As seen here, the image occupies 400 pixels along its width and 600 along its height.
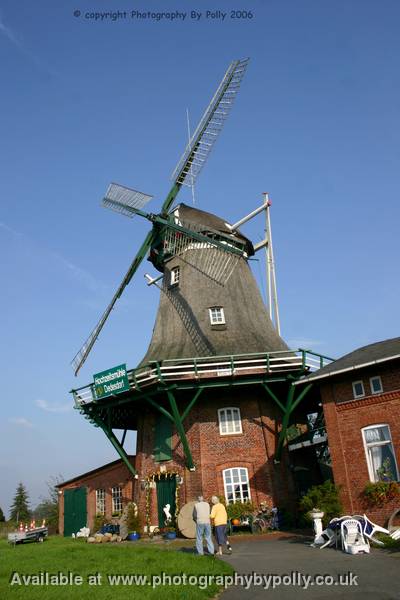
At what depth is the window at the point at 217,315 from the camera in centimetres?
2217

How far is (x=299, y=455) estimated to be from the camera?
20.9m

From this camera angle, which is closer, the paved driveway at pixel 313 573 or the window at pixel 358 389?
the paved driveway at pixel 313 573

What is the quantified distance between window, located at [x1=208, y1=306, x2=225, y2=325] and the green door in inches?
432

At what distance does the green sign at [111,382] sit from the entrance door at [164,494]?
12.9 feet

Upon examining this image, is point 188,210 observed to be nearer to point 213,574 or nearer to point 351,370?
point 351,370

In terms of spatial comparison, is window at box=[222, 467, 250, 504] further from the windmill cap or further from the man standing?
the windmill cap

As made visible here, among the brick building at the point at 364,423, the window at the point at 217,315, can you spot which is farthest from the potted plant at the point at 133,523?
the brick building at the point at 364,423

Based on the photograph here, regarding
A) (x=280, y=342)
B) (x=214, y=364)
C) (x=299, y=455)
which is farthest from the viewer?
(x=280, y=342)

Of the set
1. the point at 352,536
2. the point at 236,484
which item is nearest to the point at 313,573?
the point at 352,536

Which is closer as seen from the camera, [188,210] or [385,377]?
[385,377]

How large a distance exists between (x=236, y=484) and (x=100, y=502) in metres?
8.60

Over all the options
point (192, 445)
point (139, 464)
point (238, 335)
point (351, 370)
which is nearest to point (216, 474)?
point (192, 445)

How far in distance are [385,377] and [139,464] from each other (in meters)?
11.3

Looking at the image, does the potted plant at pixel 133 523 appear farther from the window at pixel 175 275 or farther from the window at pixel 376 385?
the window at pixel 376 385
